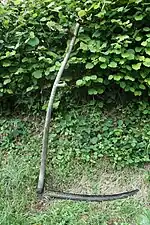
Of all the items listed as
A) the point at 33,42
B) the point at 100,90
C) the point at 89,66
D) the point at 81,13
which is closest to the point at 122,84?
the point at 100,90

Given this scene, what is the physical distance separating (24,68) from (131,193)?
1562 millimetres

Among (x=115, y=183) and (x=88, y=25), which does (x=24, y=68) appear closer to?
(x=88, y=25)

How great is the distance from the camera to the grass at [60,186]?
9.07ft

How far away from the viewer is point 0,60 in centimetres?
358

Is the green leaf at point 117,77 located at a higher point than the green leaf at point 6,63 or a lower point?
lower

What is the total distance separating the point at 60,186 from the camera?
3164mm

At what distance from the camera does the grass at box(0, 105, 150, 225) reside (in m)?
2.76

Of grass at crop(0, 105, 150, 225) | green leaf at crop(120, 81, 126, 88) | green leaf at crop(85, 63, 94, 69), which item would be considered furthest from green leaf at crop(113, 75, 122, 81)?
grass at crop(0, 105, 150, 225)

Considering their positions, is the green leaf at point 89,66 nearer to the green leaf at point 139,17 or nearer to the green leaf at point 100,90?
the green leaf at point 100,90

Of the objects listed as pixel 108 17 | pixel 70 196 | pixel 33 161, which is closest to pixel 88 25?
pixel 108 17

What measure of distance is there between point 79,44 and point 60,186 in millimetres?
1320

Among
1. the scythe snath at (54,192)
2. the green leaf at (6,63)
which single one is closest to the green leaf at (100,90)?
the scythe snath at (54,192)

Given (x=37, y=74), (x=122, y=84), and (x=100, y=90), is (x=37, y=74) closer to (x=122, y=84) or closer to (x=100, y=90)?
(x=100, y=90)

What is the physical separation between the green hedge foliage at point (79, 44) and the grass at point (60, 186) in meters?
0.64
